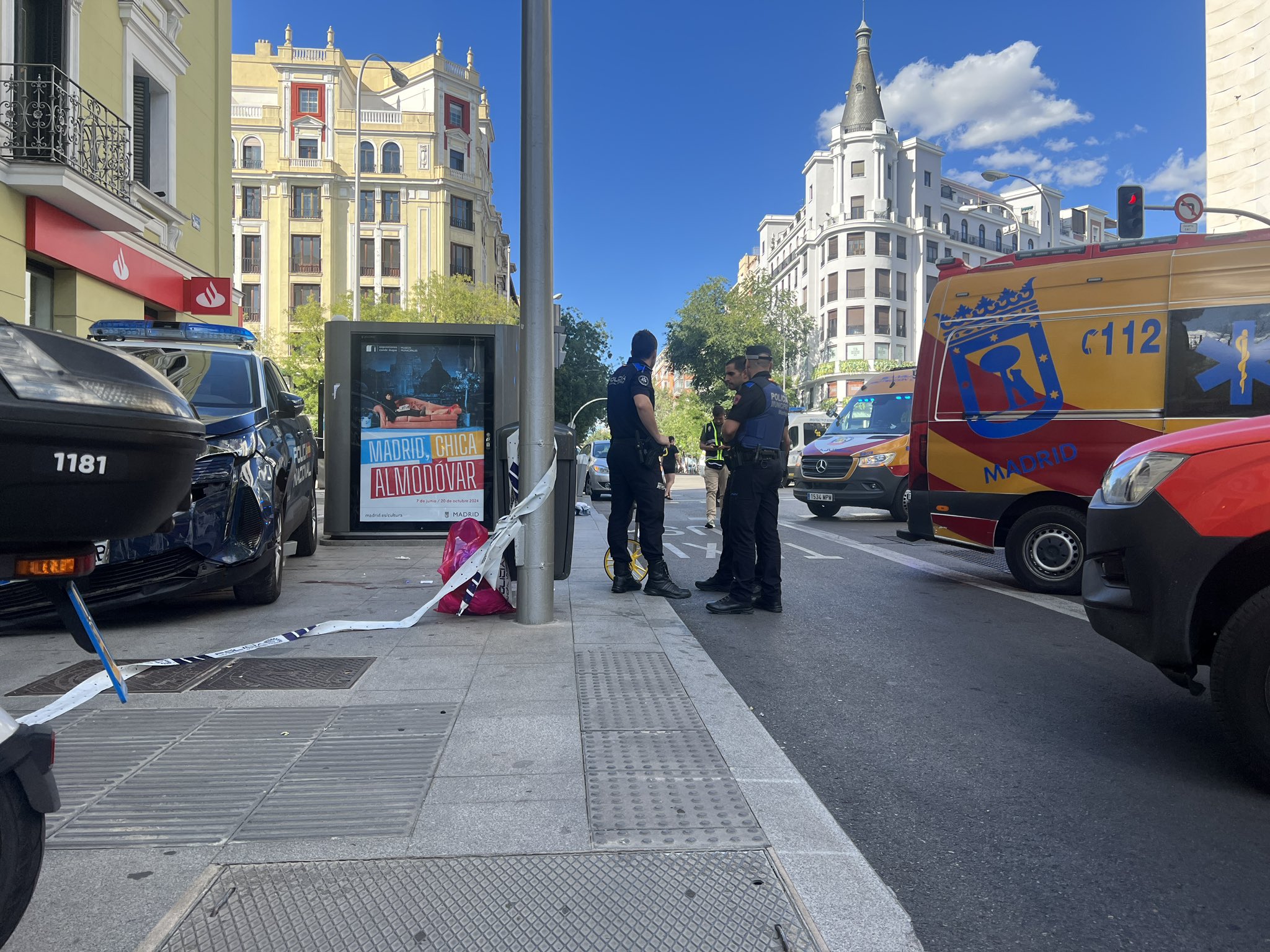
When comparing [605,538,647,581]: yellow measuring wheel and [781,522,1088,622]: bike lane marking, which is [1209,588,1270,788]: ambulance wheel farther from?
[605,538,647,581]: yellow measuring wheel

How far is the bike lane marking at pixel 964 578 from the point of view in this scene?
6953 mm

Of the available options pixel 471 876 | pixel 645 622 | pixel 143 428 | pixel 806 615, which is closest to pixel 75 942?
pixel 471 876

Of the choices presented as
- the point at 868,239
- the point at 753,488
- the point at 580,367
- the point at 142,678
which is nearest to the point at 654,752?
the point at 142,678

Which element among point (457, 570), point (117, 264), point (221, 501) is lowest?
point (457, 570)

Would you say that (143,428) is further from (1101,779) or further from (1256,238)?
(1256,238)

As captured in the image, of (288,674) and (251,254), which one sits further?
(251,254)

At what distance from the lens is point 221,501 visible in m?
Answer: 5.76

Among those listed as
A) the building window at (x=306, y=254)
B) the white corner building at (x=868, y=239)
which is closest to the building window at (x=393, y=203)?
the building window at (x=306, y=254)

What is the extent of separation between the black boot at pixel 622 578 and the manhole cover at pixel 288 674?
2.64 metres

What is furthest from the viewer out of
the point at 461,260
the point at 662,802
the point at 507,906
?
the point at 461,260

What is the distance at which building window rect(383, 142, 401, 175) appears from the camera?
5606 centimetres

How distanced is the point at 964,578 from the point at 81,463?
7870mm

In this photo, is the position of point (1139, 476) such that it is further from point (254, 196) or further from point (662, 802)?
point (254, 196)

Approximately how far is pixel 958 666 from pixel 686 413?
84225 mm
